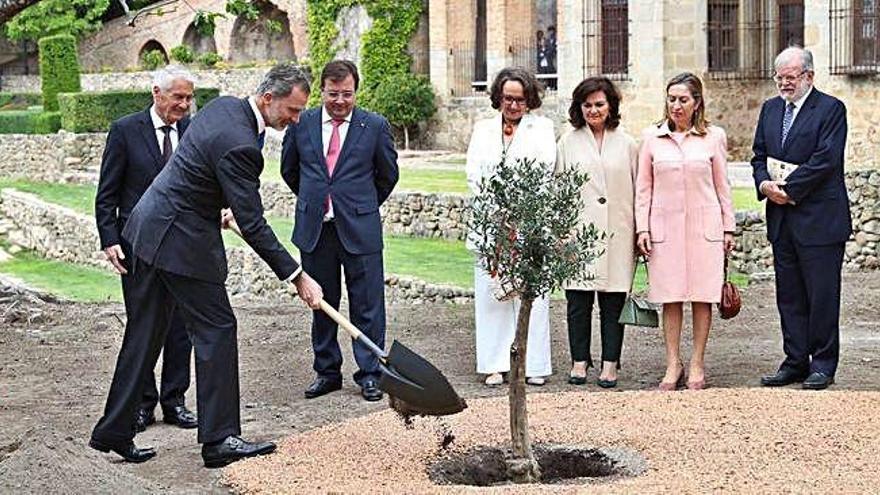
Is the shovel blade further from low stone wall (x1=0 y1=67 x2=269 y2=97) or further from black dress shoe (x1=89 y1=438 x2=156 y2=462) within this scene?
low stone wall (x1=0 y1=67 x2=269 y2=97)

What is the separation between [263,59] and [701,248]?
42.9 meters

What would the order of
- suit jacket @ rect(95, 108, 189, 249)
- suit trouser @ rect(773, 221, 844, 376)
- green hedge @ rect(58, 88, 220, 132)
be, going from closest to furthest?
suit jacket @ rect(95, 108, 189, 249) → suit trouser @ rect(773, 221, 844, 376) → green hedge @ rect(58, 88, 220, 132)

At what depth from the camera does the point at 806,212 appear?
378 inches

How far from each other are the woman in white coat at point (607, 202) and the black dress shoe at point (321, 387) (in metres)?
1.64

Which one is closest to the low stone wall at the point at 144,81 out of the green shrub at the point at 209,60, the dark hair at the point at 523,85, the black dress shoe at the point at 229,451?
the green shrub at the point at 209,60

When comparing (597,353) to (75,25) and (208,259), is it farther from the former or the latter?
(75,25)

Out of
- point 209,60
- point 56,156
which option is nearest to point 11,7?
point 56,156

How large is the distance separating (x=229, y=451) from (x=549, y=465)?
64.6 inches

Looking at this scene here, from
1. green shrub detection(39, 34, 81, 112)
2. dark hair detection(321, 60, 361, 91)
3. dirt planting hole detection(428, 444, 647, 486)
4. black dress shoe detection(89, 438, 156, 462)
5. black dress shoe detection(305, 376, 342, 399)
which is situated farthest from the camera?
green shrub detection(39, 34, 81, 112)

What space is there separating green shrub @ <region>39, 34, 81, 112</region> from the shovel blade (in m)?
33.1

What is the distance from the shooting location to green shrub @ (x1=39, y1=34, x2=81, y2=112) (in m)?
39.2

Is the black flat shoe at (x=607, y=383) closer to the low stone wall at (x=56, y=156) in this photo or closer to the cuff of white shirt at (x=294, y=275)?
the cuff of white shirt at (x=294, y=275)

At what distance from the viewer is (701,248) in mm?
9617

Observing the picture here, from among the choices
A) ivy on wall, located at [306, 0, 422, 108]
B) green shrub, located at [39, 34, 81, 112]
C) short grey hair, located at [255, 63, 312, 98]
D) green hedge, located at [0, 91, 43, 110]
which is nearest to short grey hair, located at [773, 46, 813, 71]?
short grey hair, located at [255, 63, 312, 98]
